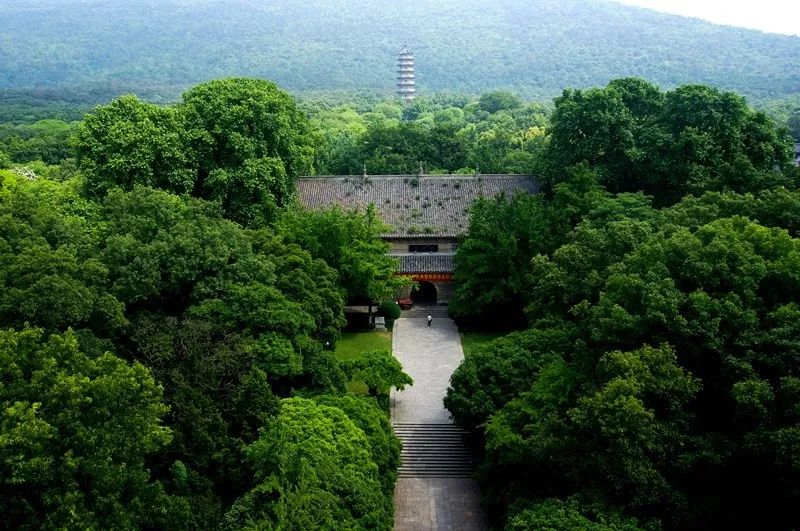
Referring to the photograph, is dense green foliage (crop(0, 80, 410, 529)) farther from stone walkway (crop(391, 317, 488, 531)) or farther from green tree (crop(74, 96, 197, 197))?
stone walkway (crop(391, 317, 488, 531))

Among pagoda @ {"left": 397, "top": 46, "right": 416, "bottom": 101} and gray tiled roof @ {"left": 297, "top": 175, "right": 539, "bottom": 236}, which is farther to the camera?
pagoda @ {"left": 397, "top": 46, "right": 416, "bottom": 101}

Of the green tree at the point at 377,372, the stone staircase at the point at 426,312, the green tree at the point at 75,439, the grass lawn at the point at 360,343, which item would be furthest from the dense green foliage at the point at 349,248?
the green tree at the point at 75,439

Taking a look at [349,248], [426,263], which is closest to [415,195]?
[426,263]

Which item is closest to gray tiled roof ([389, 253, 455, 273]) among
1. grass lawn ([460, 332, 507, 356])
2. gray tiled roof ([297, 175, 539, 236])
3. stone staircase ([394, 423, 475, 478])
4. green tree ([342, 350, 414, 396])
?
gray tiled roof ([297, 175, 539, 236])

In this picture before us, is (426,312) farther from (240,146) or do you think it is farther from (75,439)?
(75,439)

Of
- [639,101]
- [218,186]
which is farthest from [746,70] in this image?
[218,186]

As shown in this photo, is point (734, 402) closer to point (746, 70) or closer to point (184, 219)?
point (184, 219)
